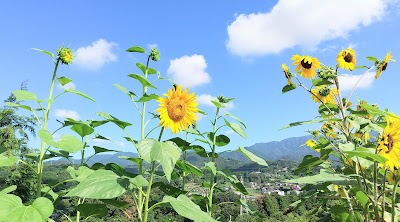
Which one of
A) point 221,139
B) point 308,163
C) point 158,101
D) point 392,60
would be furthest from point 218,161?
point 392,60

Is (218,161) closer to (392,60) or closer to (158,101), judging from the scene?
(158,101)

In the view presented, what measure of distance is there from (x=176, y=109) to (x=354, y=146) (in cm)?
90

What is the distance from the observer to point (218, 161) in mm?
2523

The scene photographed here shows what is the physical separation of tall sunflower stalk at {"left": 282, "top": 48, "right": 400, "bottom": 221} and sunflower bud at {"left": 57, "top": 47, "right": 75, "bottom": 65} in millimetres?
1334

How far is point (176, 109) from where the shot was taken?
6.31 ft

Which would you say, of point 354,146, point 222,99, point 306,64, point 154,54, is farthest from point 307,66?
point 154,54

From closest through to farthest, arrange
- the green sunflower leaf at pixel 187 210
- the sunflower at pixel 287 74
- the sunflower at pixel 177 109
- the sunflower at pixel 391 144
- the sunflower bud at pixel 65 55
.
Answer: the green sunflower leaf at pixel 187 210, the sunflower at pixel 391 144, the sunflower at pixel 177 109, the sunflower bud at pixel 65 55, the sunflower at pixel 287 74

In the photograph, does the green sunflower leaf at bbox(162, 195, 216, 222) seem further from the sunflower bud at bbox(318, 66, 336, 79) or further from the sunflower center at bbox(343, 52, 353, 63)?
the sunflower center at bbox(343, 52, 353, 63)

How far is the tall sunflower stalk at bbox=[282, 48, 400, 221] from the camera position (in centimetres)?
168

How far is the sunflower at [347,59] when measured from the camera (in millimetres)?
2590

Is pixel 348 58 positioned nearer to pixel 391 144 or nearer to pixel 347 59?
pixel 347 59

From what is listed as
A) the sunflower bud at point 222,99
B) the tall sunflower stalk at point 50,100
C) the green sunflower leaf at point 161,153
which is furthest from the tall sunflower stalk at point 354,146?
the tall sunflower stalk at point 50,100

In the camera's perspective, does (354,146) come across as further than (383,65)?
No

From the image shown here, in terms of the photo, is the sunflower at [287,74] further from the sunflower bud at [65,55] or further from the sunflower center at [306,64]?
the sunflower bud at [65,55]
